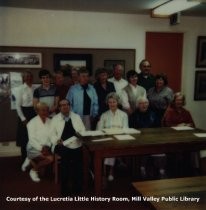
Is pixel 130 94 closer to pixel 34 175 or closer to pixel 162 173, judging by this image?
pixel 162 173

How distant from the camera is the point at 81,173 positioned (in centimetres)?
331

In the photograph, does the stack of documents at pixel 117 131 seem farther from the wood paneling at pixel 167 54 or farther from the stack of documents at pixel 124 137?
the wood paneling at pixel 167 54

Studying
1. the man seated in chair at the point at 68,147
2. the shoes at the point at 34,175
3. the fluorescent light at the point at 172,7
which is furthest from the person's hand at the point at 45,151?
the fluorescent light at the point at 172,7

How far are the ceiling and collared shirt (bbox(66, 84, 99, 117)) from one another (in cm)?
116

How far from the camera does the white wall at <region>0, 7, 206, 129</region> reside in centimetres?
462

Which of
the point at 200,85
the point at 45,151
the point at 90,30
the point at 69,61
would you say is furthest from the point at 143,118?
the point at 200,85

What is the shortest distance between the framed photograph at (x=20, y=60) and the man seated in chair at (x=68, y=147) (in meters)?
1.55

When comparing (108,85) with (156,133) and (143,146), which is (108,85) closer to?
(156,133)

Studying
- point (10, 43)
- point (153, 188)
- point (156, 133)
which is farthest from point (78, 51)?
point (153, 188)

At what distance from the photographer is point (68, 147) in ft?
11.0

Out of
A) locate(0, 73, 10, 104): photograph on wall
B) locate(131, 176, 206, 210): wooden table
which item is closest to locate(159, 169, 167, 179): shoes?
locate(131, 176, 206, 210): wooden table

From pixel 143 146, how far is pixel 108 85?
4.19ft

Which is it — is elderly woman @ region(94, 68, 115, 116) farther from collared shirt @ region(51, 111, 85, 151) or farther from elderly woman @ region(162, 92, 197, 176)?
elderly woman @ region(162, 92, 197, 176)

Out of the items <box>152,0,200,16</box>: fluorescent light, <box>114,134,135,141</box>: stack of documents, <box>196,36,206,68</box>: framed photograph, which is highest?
<box>152,0,200,16</box>: fluorescent light
